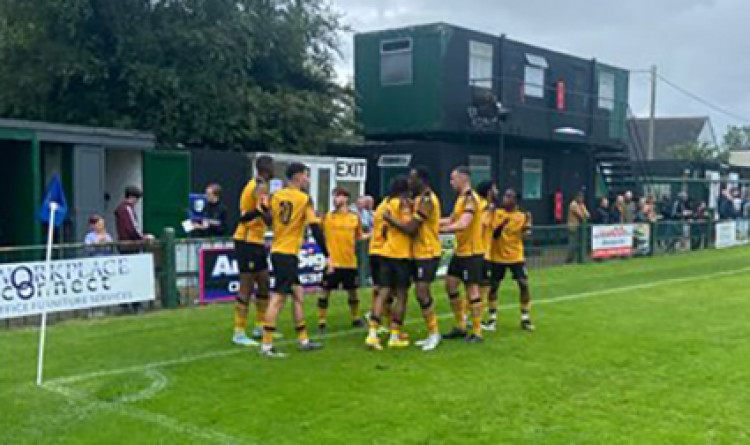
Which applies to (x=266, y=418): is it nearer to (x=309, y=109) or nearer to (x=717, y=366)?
(x=717, y=366)

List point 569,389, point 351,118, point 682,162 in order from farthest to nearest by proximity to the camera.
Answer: point 682,162 < point 351,118 < point 569,389

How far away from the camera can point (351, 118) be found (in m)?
24.2

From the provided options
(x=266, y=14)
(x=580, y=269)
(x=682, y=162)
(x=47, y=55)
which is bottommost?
(x=580, y=269)

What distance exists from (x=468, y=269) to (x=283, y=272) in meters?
2.32

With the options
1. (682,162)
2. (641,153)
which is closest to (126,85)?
(682,162)

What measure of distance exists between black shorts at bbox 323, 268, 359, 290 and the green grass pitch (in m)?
0.61

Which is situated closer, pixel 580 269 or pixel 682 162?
pixel 580 269

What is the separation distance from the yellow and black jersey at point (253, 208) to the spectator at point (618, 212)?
16715mm

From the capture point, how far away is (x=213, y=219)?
43.8 feet

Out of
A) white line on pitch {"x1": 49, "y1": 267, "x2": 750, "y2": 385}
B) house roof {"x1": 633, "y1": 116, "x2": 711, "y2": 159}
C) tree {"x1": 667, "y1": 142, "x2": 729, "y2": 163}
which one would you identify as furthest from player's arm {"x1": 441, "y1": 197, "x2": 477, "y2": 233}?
house roof {"x1": 633, "y1": 116, "x2": 711, "y2": 159}

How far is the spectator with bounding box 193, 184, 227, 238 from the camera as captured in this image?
43.6 ft

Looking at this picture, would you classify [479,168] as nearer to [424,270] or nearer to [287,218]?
[424,270]

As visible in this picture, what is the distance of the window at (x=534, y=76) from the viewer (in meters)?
25.7

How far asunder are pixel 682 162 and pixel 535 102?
9473 mm
